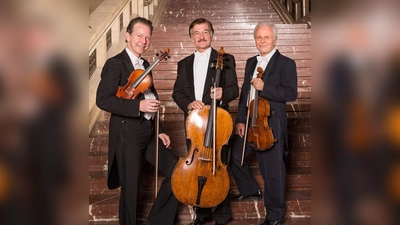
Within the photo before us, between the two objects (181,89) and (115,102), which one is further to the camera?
(181,89)

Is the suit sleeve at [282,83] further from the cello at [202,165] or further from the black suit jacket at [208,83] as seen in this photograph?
the cello at [202,165]

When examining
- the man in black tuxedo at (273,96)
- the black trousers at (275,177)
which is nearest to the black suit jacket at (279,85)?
the man in black tuxedo at (273,96)

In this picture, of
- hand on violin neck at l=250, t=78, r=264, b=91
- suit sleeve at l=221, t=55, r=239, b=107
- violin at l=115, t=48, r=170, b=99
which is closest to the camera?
violin at l=115, t=48, r=170, b=99

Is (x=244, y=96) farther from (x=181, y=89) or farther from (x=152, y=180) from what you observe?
(x=152, y=180)

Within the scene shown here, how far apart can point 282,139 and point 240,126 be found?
0.31 metres

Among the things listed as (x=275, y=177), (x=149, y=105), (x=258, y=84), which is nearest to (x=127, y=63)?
(x=149, y=105)

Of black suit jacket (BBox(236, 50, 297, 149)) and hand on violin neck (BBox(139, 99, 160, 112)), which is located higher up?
black suit jacket (BBox(236, 50, 297, 149))

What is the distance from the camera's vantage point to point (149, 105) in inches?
84.0

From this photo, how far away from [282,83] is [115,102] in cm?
103

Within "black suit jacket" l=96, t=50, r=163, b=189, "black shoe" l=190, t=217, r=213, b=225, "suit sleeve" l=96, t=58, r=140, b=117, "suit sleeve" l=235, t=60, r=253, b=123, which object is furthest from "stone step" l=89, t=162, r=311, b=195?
"suit sleeve" l=96, t=58, r=140, b=117

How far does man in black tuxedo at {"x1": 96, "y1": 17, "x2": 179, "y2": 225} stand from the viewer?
217cm

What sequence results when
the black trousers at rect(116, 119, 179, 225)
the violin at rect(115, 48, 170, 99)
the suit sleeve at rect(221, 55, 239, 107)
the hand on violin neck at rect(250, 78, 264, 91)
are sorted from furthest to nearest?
the suit sleeve at rect(221, 55, 239, 107) < the hand on violin neck at rect(250, 78, 264, 91) < the black trousers at rect(116, 119, 179, 225) < the violin at rect(115, 48, 170, 99)

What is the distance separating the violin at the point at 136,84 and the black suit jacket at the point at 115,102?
3cm

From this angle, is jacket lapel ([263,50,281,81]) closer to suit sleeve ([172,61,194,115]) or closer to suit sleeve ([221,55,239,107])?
suit sleeve ([221,55,239,107])
